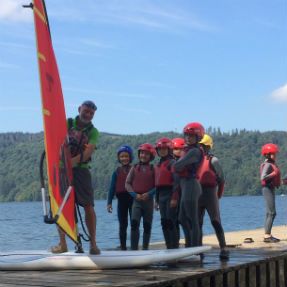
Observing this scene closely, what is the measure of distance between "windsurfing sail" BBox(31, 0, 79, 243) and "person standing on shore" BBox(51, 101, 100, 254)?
38 cm

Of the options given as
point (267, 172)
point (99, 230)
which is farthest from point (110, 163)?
point (267, 172)

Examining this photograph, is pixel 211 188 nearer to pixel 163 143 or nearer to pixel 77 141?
pixel 163 143

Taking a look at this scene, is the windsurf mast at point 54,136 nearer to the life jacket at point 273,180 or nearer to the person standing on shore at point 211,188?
the person standing on shore at point 211,188

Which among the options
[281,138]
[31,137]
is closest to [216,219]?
[281,138]

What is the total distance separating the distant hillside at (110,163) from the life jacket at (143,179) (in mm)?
105685

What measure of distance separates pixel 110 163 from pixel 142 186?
384 feet

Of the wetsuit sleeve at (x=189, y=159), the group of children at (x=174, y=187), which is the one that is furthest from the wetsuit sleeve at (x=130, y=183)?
the wetsuit sleeve at (x=189, y=159)

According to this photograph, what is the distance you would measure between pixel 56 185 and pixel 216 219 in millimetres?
2518

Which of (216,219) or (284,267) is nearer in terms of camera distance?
(216,219)

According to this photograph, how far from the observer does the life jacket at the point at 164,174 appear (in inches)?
335

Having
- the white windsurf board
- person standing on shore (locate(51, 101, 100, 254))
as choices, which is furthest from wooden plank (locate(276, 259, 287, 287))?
person standing on shore (locate(51, 101, 100, 254))

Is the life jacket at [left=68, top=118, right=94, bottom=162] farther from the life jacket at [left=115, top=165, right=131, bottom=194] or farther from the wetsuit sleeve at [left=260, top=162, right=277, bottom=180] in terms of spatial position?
the wetsuit sleeve at [left=260, top=162, right=277, bottom=180]

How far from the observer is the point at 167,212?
28.0ft

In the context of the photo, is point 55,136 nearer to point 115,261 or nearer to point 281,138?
point 115,261
